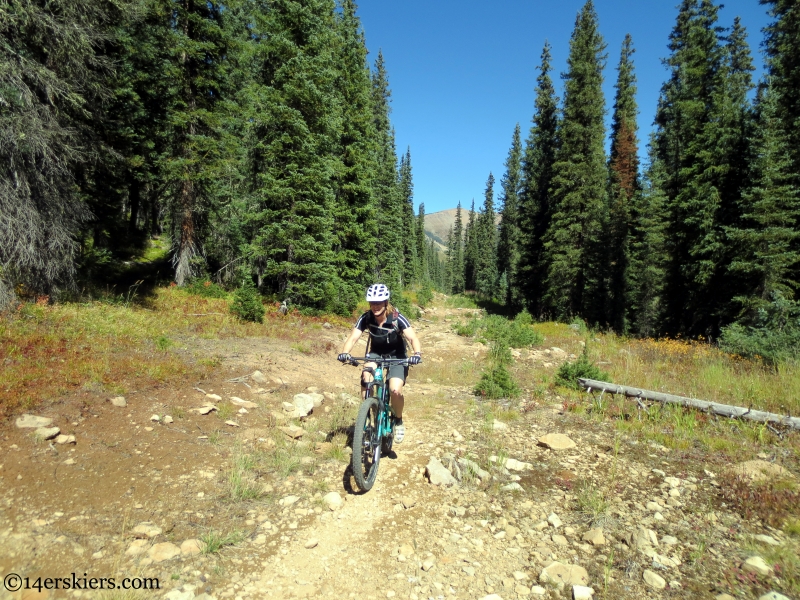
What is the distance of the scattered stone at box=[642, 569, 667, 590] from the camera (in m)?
3.55

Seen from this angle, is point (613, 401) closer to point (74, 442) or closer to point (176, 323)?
point (74, 442)

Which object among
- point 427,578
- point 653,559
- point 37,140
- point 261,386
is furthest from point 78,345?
point 653,559

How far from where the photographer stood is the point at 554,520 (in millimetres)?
4543

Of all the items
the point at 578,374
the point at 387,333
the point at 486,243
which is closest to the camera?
the point at 387,333

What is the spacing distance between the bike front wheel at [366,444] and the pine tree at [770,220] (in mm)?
17529

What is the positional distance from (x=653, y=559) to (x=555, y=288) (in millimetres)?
24166

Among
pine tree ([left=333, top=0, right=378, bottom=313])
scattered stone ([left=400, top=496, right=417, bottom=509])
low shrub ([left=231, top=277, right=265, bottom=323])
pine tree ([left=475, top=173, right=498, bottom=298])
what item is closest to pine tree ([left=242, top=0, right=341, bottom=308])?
low shrub ([left=231, top=277, right=265, bottom=323])

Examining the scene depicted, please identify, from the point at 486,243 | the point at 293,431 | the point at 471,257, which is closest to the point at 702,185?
the point at 293,431

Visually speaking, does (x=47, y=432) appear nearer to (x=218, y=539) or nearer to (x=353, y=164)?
(x=218, y=539)

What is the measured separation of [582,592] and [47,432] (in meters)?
6.29

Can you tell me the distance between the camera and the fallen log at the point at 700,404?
670 cm

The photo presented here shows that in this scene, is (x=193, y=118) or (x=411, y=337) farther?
(x=193, y=118)

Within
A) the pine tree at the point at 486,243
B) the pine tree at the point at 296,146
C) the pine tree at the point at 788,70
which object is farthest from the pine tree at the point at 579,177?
the pine tree at the point at 486,243

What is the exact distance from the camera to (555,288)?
→ 2645 cm
